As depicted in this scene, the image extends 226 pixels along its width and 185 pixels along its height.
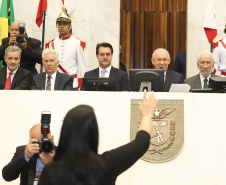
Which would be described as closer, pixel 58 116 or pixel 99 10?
pixel 58 116

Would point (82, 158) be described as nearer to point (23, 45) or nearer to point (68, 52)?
point (23, 45)

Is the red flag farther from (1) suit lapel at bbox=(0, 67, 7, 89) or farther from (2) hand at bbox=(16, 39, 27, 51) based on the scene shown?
(1) suit lapel at bbox=(0, 67, 7, 89)

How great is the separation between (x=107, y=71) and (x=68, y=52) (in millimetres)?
1092

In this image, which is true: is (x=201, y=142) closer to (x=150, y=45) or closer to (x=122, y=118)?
(x=122, y=118)

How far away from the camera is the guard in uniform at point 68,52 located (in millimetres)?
7258

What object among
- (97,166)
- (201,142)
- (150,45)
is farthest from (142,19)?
(97,166)

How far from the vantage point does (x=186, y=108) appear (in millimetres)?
4824

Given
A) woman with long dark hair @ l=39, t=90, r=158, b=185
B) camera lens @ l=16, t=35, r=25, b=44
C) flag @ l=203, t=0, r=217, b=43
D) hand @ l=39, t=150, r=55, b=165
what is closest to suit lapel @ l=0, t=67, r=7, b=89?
camera lens @ l=16, t=35, r=25, b=44

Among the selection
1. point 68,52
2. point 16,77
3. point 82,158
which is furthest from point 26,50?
point 82,158

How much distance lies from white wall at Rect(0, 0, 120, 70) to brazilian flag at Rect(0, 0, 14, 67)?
1.09 ft

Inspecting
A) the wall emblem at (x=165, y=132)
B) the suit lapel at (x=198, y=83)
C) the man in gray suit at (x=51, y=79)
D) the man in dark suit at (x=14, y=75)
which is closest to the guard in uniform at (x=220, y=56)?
the suit lapel at (x=198, y=83)

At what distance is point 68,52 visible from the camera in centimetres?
736

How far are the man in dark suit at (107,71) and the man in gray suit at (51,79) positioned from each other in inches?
21.7

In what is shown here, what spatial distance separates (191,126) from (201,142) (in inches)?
6.9
